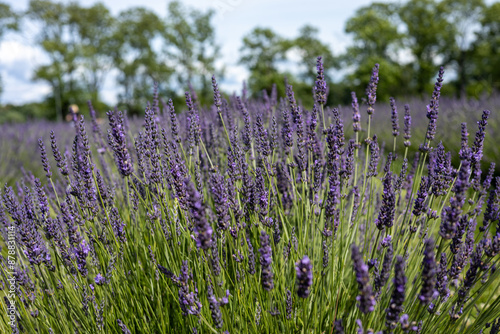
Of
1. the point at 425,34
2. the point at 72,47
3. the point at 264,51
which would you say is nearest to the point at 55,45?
the point at 72,47

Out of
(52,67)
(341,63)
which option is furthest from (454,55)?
(52,67)

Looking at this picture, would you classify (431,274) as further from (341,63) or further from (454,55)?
(454,55)

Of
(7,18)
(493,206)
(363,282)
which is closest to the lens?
(363,282)

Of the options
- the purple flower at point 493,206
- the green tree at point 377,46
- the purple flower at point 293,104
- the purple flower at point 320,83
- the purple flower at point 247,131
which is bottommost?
the purple flower at point 493,206

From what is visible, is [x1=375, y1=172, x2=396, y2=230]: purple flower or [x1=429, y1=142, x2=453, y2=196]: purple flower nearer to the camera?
[x1=375, y1=172, x2=396, y2=230]: purple flower

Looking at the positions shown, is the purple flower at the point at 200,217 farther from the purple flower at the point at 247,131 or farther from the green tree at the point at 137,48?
the green tree at the point at 137,48

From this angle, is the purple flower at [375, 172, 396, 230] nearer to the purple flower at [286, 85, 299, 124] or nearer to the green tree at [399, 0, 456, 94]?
the purple flower at [286, 85, 299, 124]

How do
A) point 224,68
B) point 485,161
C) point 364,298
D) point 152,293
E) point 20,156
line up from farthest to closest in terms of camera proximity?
point 224,68
point 20,156
point 485,161
point 152,293
point 364,298

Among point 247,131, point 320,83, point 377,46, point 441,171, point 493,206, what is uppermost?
point 377,46

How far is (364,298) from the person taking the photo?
1.05 metres

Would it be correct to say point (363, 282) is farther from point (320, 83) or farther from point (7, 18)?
point (7, 18)

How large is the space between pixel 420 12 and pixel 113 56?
32304 millimetres

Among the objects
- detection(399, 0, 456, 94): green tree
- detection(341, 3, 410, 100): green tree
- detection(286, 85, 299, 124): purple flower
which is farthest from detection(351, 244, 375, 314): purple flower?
detection(399, 0, 456, 94): green tree

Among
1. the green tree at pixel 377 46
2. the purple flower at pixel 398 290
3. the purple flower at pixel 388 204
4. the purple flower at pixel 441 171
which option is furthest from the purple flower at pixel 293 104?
the green tree at pixel 377 46
